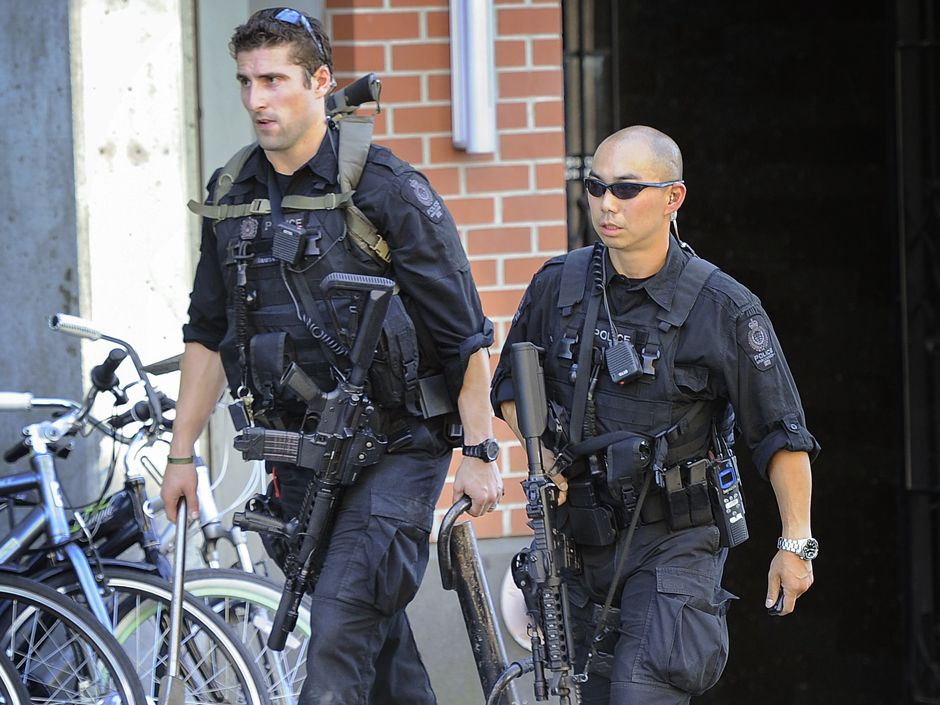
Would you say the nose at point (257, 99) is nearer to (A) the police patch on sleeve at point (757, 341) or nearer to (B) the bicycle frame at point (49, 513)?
→ (B) the bicycle frame at point (49, 513)

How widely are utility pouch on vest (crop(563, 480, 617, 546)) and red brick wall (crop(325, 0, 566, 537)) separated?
1553mm

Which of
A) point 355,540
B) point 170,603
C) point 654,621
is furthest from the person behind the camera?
point 170,603

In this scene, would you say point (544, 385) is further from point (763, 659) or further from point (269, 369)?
point (763, 659)

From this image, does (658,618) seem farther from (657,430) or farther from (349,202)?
(349,202)

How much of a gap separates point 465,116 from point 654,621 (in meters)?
2.16

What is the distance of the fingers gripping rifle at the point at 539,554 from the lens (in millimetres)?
3250

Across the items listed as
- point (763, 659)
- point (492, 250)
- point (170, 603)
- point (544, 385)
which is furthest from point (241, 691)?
point (763, 659)

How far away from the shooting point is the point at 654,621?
3232 millimetres

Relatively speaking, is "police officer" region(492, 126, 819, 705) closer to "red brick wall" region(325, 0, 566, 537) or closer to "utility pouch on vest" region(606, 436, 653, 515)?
"utility pouch on vest" region(606, 436, 653, 515)

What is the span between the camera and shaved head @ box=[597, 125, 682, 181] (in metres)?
3.33

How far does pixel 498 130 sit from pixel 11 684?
2.38 meters

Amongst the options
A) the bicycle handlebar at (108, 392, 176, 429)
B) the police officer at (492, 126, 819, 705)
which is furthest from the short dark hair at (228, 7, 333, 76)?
the bicycle handlebar at (108, 392, 176, 429)

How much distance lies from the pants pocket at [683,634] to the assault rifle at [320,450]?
80 cm

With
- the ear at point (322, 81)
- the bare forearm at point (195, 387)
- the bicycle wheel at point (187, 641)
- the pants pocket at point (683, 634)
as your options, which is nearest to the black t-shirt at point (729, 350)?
the pants pocket at point (683, 634)
